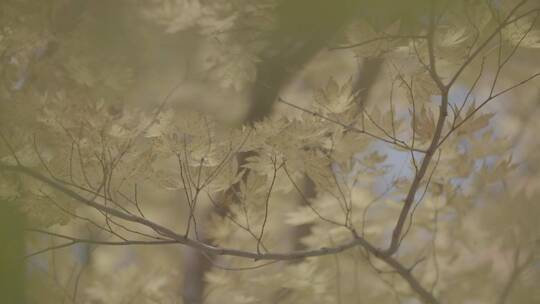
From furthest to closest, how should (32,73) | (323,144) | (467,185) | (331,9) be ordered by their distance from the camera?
(467,185) < (32,73) < (323,144) < (331,9)

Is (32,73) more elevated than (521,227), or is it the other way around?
(32,73)

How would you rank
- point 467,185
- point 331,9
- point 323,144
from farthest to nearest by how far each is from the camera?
point 467,185, point 323,144, point 331,9

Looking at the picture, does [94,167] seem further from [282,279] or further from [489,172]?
[489,172]

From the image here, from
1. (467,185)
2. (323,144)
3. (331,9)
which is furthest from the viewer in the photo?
(467,185)

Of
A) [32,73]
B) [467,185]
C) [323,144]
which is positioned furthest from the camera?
[467,185]

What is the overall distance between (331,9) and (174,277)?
1.93ft

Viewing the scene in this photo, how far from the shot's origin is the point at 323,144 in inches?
26.5

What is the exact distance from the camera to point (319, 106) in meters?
0.61

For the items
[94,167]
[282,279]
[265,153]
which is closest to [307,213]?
[282,279]

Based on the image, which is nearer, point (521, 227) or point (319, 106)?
point (319, 106)

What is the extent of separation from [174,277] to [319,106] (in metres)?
0.49

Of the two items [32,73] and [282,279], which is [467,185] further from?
[32,73]

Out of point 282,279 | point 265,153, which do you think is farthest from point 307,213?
point 265,153

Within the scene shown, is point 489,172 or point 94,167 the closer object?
point 94,167
